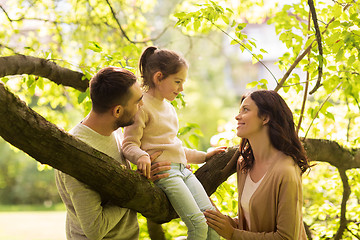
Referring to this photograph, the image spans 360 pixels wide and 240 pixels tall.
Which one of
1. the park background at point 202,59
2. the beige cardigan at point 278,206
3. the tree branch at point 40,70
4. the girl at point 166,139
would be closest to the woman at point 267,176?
the beige cardigan at point 278,206

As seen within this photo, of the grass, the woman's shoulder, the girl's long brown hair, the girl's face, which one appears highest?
the grass

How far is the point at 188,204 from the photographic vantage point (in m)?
2.41

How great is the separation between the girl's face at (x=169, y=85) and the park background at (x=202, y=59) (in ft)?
1.36

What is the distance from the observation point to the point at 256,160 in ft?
8.87

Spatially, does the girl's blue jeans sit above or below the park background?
below

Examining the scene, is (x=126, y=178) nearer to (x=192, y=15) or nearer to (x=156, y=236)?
(x=192, y=15)

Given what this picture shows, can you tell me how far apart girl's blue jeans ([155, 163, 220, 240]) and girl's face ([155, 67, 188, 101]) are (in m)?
0.45

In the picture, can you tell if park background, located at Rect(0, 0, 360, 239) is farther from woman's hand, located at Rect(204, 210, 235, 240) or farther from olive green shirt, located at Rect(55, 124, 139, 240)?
woman's hand, located at Rect(204, 210, 235, 240)

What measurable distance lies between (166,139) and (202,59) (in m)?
Answer: 4.05

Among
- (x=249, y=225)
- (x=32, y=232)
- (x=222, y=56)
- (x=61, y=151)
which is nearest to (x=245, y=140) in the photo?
(x=249, y=225)

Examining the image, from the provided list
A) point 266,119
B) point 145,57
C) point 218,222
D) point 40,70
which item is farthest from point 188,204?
point 40,70

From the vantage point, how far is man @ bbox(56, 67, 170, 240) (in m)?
2.12

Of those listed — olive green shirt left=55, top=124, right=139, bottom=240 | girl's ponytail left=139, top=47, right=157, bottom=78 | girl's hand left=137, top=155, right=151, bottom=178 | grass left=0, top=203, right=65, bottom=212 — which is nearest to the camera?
olive green shirt left=55, top=124, right=139, bottom=240

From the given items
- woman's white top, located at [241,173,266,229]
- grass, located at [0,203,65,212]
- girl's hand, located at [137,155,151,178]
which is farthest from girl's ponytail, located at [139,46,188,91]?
grass, located at [0,203,65,212]
